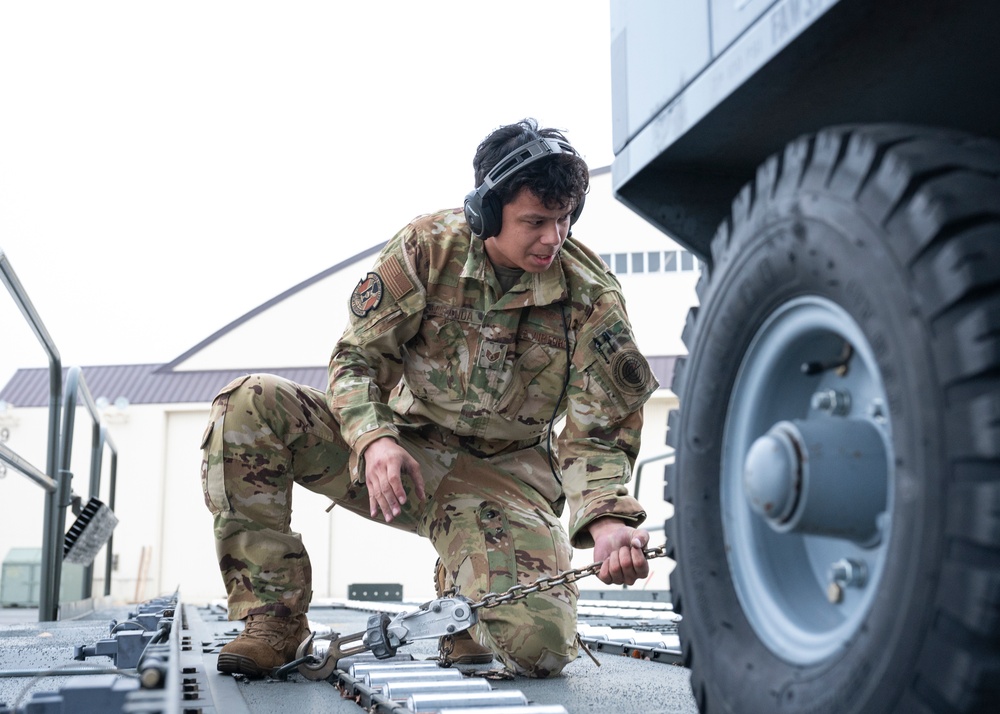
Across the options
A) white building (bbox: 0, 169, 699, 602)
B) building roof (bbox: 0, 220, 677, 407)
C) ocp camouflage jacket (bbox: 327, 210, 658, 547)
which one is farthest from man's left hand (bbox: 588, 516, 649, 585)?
building roof (bbox: 0, 220, 677, 407)

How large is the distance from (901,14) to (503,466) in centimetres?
203

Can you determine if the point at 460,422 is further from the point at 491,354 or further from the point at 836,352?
the point at 836,352

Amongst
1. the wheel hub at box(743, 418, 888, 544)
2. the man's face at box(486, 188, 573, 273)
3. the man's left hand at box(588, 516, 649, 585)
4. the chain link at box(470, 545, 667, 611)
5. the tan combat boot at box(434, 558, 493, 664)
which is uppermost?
the man's face at box(486, 188, 573, 273)

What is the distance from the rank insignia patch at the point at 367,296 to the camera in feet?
8.55

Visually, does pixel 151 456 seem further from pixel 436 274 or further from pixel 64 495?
pixel 436 274

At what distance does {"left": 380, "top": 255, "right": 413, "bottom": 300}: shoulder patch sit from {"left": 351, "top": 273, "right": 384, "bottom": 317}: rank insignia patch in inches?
0.8

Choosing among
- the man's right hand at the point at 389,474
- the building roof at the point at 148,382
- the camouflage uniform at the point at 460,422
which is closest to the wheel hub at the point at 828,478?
the man's right hand at the point at 389,474

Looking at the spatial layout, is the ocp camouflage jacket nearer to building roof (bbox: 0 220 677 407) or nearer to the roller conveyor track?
the roller conveyor track

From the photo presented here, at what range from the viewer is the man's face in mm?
2463

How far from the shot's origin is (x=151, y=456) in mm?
16531

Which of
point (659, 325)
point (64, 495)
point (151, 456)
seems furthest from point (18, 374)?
point (64, 495)

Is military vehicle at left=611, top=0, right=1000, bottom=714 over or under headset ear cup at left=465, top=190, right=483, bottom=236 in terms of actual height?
under

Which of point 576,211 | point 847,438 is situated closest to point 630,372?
point 576,211

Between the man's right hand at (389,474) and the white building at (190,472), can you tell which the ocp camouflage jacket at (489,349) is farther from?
the white building at (190,472)
